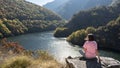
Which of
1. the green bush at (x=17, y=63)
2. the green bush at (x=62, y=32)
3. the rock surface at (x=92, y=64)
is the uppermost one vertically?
the green bush at (x=17, y=63)

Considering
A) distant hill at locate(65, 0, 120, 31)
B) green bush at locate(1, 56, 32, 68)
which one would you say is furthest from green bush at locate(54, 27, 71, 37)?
green bush at locate(1, 56, 32, 68)

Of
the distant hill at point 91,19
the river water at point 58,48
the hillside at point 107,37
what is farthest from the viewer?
the distant hill at point 91,19

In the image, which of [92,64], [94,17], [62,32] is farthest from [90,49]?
[94,17]

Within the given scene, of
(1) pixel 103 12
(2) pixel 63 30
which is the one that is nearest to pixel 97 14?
(1) pixel 103 12

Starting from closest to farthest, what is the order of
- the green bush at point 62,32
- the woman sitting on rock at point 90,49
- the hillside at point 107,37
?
the woman sitting on rock at point 90,49, the hillside at point 107,37, the green bush at point 62,32

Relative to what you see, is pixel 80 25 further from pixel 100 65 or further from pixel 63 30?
pixel 100 65

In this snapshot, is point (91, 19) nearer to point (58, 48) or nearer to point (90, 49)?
point (58, 48)

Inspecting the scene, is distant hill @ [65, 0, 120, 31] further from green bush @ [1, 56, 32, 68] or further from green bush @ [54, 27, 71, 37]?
green bush @ [1, 56, 32, 68]

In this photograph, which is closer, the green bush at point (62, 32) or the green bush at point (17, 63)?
the green bush at point (17, 63)

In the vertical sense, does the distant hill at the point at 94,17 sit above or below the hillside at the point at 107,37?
above

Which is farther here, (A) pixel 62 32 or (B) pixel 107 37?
(A) pixel 62 32

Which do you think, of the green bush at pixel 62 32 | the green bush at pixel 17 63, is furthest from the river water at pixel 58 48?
the green bush at pixel 62 32

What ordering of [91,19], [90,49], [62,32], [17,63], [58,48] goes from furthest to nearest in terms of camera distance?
[91,19] → [62,32] → [58,48] → [90,49] → [17,63]

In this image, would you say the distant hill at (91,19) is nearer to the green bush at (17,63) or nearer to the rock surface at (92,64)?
the green bush at (17,63)
